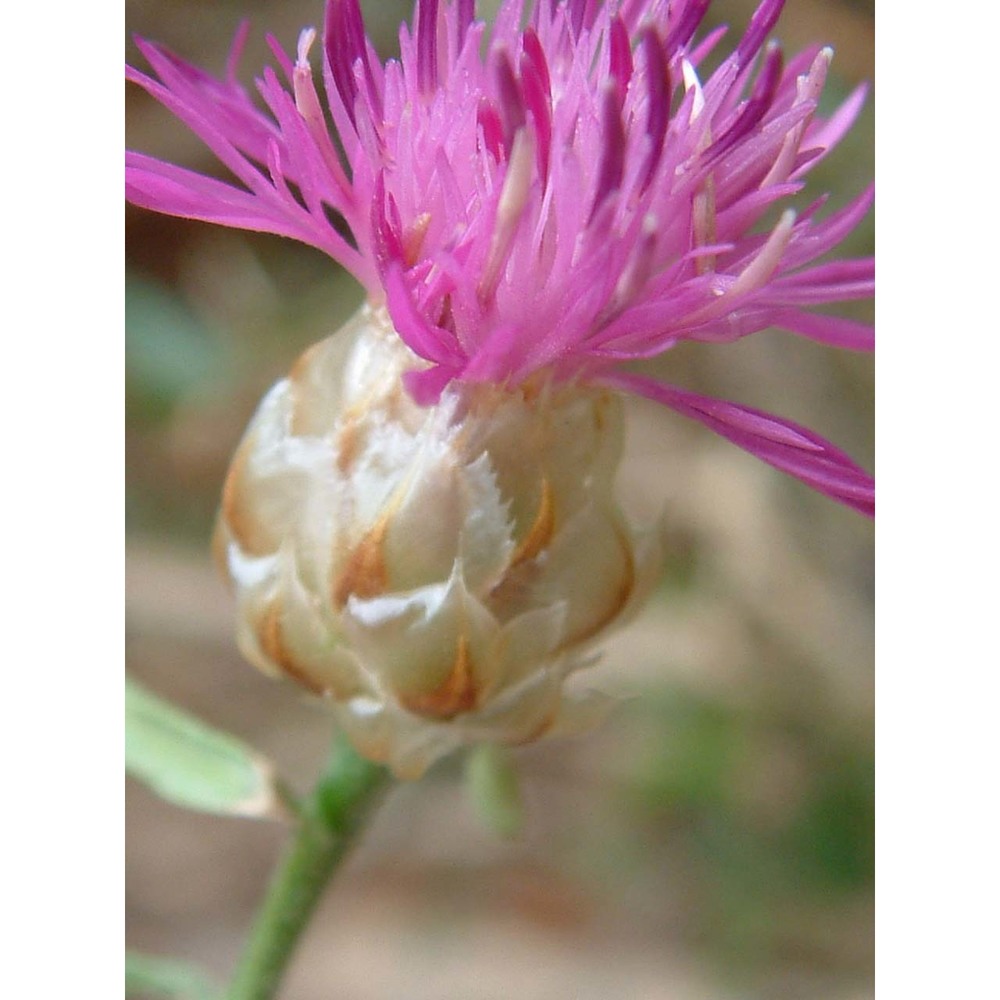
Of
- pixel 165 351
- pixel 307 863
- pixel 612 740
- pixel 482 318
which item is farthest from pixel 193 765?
pixel 612 740

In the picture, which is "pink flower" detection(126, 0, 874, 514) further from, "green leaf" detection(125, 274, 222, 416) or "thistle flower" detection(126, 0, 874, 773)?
"green leaf" detection(125, 274, 222, 416)

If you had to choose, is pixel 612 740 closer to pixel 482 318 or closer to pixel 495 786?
pixel 495 786

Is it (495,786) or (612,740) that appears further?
(612,740)

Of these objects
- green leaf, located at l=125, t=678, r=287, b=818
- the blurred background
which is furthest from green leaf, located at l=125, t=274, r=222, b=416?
green leaf, located at l=125, t=678, r=287, b=818

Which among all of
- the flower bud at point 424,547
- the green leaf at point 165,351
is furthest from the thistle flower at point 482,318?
the green leaf at point 165,351

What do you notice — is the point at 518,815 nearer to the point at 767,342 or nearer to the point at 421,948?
the point at 421,948
